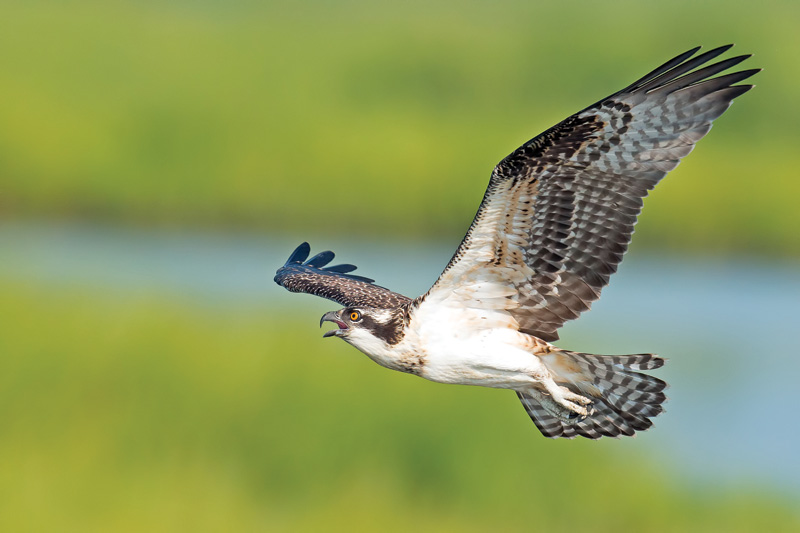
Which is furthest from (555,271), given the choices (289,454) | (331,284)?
(289,454)

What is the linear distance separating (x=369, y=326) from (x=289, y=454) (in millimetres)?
3732

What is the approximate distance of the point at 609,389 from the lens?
770 cm

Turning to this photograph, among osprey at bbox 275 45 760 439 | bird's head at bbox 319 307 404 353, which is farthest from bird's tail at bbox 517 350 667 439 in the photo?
bird's head at bbox 319 307 404 353

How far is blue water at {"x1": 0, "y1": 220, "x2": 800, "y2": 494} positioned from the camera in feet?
43.0

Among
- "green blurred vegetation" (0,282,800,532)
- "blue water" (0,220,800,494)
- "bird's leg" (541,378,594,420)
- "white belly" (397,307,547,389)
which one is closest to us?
"white belly" (397,307,547,389)

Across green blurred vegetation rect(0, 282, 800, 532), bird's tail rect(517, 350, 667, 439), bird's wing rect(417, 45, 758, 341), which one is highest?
bird's wing rect(417, 45, 758, 341)

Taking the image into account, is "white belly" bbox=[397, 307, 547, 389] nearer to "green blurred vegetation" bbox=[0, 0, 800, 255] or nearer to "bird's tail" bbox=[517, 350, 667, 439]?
"bird's tail" bbox=[517, 350, 667, 439]

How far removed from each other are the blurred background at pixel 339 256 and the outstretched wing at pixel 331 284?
1660mm

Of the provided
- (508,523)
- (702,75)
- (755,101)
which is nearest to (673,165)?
(702,75)

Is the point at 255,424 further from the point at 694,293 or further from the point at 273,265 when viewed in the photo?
the point at 694,293

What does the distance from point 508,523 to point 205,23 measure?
32.5ft

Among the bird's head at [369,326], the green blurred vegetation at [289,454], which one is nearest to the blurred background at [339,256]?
the green blurred vegetation at [289,454]

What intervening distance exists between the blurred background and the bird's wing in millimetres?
3315

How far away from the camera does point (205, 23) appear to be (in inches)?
711
